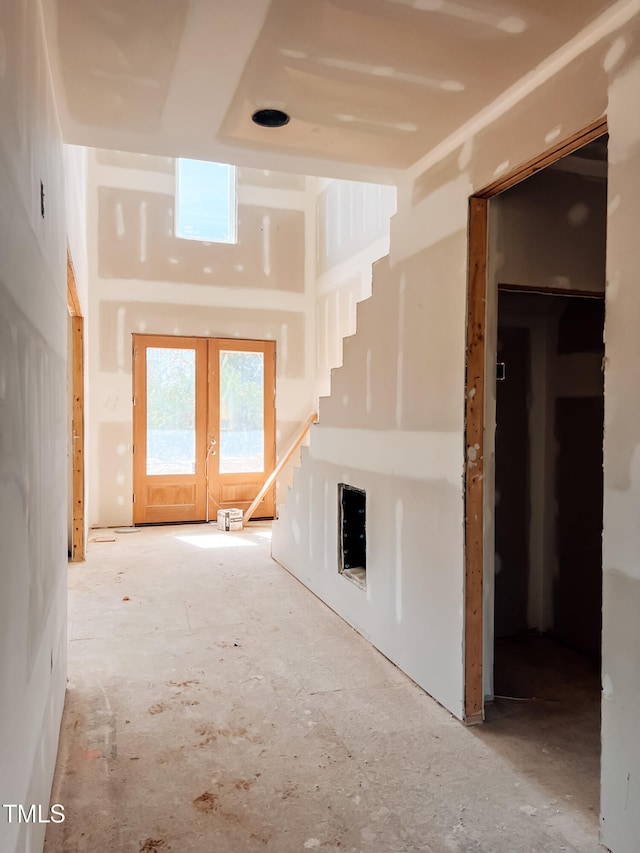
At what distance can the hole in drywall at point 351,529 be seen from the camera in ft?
14.1

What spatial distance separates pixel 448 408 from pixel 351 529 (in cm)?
171

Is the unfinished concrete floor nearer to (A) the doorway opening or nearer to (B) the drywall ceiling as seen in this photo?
(A) the doorway opening

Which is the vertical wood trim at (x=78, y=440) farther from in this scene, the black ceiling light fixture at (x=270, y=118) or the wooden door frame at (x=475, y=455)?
the wooden door frame at (x=475, y=455)

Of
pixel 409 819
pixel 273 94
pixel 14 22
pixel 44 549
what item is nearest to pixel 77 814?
pixel 44 549

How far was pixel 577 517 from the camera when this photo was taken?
3.68 metres

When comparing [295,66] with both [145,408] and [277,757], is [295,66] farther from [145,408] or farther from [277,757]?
[145,408]

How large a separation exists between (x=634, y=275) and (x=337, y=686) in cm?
234

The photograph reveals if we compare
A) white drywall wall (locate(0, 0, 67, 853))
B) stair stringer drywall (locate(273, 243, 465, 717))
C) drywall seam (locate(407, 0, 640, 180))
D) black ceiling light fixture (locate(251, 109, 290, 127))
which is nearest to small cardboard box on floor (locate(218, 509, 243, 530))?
stair stringer drywall (locate(273, 243, 465, 717))

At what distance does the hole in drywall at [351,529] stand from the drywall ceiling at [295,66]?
2.24m

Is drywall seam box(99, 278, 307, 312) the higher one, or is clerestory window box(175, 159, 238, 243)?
clerestory window box(175, 159, 238, 243)

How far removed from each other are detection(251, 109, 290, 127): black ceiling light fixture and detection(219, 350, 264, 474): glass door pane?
490 centimetres

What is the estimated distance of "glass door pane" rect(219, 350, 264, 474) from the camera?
762 cm

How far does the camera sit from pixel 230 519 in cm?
711

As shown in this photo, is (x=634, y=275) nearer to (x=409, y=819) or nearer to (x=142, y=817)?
(x=409, y=819)
